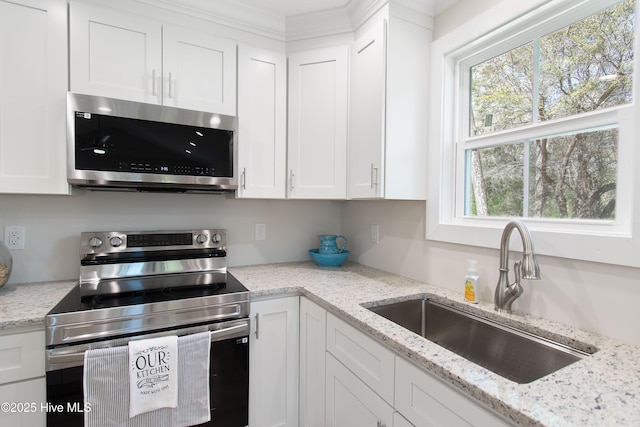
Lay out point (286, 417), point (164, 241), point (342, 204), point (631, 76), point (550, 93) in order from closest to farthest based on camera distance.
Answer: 1. point (631, 76)
2. point (550, 93)
3. point (286, 417)
4. point (164, 241)
5. point (342, 204)

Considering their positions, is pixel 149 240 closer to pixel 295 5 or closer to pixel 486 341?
pixel 295 5

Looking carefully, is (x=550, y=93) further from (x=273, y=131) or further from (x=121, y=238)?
(x=121, y=238)

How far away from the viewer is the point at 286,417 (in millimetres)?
1601

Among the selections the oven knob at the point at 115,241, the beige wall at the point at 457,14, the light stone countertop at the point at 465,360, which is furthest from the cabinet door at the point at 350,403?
the beige wall at the point at 457,14

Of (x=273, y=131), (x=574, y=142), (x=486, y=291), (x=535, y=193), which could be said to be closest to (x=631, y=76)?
(x=574, y=142)

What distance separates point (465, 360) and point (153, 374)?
1.12 m

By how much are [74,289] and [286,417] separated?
120cm

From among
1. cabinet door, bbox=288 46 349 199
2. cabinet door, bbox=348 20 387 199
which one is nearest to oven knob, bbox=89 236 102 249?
cabinet door, bbox=288 46 349 199

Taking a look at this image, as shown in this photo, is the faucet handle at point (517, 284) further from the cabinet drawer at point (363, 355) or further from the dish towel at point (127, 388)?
the dish towel at point (127, 388)

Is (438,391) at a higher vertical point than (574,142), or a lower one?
lower

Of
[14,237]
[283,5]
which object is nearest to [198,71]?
[283,5]

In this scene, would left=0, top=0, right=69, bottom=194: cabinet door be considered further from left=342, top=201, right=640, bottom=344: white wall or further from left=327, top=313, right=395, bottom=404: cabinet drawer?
left=342, top=201, right=640, bottom=344: white wall

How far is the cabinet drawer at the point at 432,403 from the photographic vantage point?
0.76 m

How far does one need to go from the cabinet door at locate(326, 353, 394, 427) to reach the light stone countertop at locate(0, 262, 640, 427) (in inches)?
8.4
